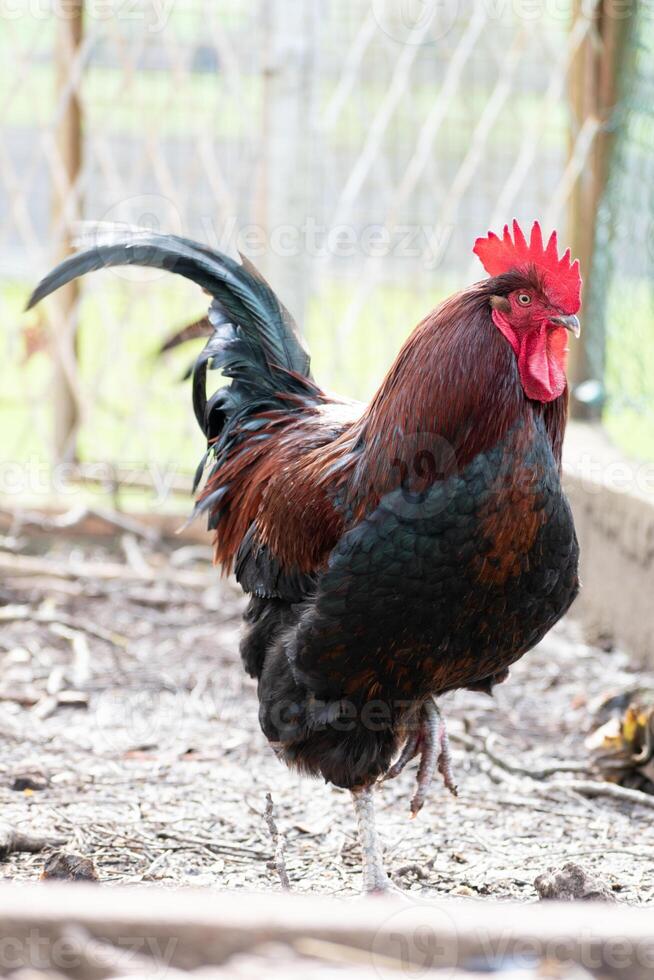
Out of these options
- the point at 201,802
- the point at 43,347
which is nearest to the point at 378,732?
the point at 201,802

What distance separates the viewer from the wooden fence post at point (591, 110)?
4.86m

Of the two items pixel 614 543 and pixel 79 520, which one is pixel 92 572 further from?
pixel 614 543

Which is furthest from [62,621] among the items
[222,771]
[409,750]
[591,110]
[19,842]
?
[591,110]

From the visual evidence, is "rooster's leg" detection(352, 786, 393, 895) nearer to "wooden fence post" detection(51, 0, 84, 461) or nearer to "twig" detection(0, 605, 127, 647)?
"twig" detection(0, 605, 127, 647)

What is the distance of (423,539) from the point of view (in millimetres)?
2270

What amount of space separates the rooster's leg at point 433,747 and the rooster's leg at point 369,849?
19 cm

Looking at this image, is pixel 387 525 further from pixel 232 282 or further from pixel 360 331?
pixel 360 331

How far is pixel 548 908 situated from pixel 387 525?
3.61 ft

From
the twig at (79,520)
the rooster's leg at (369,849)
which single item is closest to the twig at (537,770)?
the rooster's leg at (369,849)

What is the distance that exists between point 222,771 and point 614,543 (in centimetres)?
179

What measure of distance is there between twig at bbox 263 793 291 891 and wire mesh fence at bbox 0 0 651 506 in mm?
2819

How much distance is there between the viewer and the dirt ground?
2.67m

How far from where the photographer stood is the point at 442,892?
2.58 m

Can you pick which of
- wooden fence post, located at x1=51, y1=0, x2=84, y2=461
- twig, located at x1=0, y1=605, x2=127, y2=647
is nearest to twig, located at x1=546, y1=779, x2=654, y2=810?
twig, located at x1=0, y1=605, x2=127, y2=647
